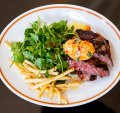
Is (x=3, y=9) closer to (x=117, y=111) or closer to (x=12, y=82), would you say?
(x=12, y=82)

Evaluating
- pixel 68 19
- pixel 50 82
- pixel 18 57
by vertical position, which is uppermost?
pixel 68 19

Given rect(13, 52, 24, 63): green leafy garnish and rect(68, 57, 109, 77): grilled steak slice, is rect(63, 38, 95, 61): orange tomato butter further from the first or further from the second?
rect(13, 52, 24, 63): green leafy garnish

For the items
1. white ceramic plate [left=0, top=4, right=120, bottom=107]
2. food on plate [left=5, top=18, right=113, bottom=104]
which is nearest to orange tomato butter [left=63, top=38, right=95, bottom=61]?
food on plate [left=5, top=18, right=113, bottom=104]

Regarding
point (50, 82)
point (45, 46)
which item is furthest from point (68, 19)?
point (50, 82)

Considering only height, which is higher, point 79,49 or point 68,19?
point 68,19

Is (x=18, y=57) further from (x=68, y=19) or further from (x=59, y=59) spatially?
(x=68, y=19)

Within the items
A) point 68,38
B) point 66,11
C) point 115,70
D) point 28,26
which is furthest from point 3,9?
point 115,70
